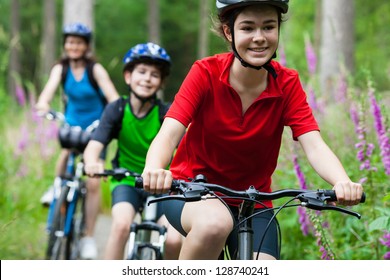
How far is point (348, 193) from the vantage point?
300 centimetres

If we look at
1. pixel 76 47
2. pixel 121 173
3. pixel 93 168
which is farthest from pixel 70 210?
pixel 121 173

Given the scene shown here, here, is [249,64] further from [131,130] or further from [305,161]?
[305,161]

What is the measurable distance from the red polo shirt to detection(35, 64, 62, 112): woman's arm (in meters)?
3.81

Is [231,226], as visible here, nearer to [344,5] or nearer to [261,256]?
[261,256]

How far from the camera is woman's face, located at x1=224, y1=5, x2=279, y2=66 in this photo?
3420 millimetres

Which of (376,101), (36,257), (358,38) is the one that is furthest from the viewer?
(358,38)

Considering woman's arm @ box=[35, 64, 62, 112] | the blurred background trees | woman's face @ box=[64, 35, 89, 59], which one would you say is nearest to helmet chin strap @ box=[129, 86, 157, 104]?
woman's arm @ box=[35, 64, 62, 112]

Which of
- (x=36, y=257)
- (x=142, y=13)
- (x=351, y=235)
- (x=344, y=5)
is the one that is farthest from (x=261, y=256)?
(x=142, y=13)

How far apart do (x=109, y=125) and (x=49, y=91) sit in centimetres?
247

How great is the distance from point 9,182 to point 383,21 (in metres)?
16.1

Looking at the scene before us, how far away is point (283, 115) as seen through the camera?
3686mm

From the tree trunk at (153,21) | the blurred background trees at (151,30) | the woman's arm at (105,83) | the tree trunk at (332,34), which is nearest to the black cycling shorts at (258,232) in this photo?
the woman's arm at (105,83)

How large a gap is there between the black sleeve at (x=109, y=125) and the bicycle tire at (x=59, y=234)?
180 cm

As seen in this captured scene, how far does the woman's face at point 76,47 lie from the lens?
764cm
